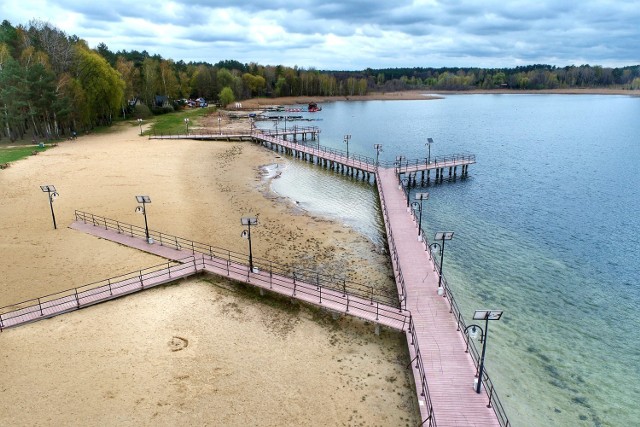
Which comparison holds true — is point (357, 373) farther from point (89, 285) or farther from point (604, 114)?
point (604, 114)

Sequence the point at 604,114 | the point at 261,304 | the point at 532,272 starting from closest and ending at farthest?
the point at 261,304, the point at 532,272, the point at 604,114

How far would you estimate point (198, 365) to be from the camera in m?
16.9

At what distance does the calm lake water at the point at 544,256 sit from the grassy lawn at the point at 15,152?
34.0m

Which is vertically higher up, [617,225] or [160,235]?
[160,235]

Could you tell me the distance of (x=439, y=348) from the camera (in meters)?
17.5

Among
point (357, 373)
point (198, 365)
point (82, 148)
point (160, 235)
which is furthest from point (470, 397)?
point (82, 148)

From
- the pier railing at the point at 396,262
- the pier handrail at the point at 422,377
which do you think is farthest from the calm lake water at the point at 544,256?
the pier handrail at the point at 422,377

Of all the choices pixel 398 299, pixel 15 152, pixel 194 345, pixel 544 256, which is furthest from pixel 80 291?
pixel 15 152

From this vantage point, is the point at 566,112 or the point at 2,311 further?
the point at 566,112

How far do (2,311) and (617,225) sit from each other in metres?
43.1

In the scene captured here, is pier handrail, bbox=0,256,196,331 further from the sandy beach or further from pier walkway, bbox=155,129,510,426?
pier walkway, bbox=155,129,510,426

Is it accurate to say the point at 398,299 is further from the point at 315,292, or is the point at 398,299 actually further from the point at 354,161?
the point at 354,161

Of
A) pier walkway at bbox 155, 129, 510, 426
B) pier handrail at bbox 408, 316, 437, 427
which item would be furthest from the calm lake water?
pier handrail at bbox 408, 316, 437, 427

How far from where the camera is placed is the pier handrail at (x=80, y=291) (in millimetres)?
19984
